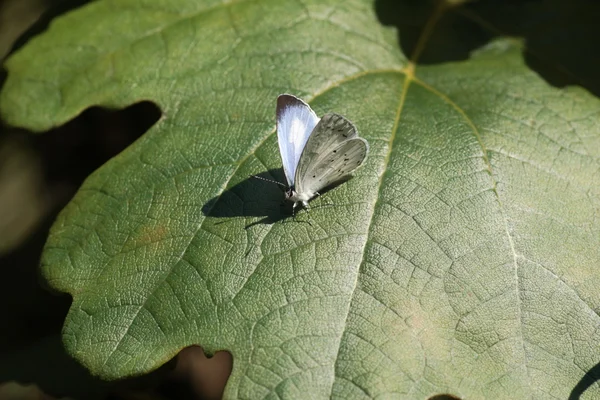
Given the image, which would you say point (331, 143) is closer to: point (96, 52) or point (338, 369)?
point (338, 369)

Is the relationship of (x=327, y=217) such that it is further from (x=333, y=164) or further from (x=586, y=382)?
(x=586, y=382)

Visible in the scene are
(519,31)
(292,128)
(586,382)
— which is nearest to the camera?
(586,382)

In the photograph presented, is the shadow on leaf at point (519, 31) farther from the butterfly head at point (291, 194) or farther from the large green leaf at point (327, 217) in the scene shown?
the butterfly head at point (291, 194)

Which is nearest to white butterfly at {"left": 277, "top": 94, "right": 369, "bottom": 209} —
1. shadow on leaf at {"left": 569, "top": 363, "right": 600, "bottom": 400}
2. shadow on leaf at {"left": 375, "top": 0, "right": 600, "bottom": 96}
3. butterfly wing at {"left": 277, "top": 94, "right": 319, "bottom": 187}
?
butterfly wing at {"left": 277, "top": 94, "right": 319, "bottom": 187}

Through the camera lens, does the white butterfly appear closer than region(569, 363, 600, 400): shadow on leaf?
No

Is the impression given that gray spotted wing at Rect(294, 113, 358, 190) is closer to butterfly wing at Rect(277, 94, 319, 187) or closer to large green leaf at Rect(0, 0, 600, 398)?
butterfly wing at Rect(277, 94, 319, 187)

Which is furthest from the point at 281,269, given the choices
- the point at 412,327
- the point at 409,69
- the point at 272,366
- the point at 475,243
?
the point at 409,69

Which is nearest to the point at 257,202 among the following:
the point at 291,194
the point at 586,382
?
the point at 291,194

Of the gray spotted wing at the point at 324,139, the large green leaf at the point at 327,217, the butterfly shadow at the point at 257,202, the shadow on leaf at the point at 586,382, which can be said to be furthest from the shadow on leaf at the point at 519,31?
the shadow on leaf at the point at 586,382
